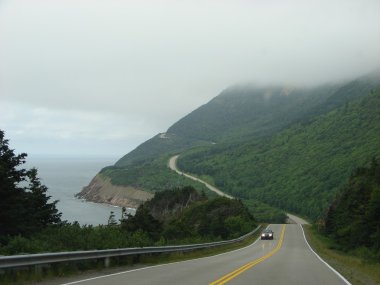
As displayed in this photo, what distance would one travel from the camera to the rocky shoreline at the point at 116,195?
17012cm

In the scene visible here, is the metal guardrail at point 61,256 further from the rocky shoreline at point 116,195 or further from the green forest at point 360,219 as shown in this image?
the rocky shoreline at point 116,195

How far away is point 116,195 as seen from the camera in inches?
7136

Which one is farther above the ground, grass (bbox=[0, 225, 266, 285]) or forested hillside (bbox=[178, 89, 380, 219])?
forested hillside (bbox=[178, 89, 380, 219])

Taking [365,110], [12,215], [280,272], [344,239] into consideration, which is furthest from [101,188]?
[280,272]

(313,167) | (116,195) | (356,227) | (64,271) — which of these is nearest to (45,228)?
(64,271)

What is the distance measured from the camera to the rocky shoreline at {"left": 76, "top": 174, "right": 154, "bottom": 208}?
170125mm

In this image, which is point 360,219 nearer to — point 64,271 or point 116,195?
point 64,271

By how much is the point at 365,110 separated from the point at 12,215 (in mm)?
180939

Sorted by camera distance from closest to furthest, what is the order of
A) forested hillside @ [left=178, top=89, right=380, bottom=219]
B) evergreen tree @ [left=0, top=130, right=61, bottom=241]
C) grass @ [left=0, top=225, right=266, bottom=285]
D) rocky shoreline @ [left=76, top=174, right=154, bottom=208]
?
grass @ [left=0, top=225, right=266, bottom=285]
evergreen tree @ [left=0, top=130, right=61, bottom=241]
forested hillside @ [left=178, top=89, right=380, bottom=219]
rocky shoreline @ [left=76, top=174, right=154, bottom=208]

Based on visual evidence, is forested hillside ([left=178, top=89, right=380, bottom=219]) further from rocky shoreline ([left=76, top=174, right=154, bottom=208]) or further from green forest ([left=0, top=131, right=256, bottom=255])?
green forest ([left=0, top=131, right=256, bottom=255])

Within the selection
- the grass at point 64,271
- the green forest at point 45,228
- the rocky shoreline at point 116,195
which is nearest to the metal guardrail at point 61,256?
the grass at point 64,271

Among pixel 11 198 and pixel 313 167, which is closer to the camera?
pixel 11 198

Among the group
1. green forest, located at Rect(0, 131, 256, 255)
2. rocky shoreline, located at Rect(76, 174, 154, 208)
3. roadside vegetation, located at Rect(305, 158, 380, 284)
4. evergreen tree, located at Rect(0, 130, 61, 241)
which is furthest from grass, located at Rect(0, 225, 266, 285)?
rocky shoreline, located at Rect(76, 174, 154, 208)

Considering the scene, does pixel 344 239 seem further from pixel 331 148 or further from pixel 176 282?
pixel 331 148
